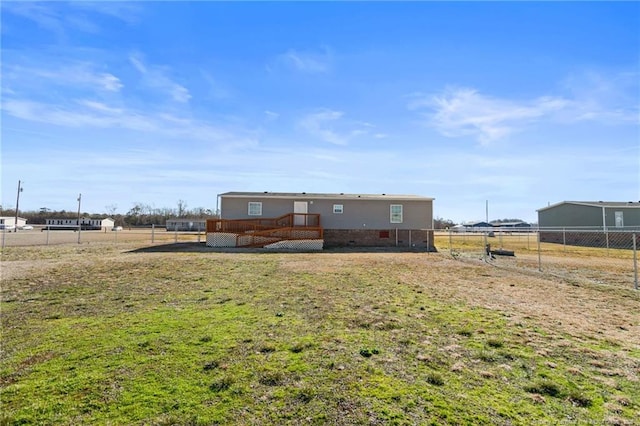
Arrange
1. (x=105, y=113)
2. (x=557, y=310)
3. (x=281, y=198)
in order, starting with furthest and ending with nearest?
(x=281, y=198) → (x=105, y=113) → (x=557, y=310)

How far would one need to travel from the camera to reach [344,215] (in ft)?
70.0

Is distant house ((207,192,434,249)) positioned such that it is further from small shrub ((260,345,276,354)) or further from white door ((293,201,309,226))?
small shrub ((260,345,276,354))

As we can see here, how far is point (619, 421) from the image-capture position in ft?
7.72

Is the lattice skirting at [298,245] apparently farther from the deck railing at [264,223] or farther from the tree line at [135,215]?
the tree line at [135,215]

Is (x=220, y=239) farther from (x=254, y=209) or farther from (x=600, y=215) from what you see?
(x=600, y=215)

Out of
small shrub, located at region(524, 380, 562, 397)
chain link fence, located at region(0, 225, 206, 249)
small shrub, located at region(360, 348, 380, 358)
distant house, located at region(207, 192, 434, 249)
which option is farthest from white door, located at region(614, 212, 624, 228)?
chain link fence, located at region(0, 225, 206, 249)

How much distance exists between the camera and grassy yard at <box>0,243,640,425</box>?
2.47 metres

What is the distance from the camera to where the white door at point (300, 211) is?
68.2 ft

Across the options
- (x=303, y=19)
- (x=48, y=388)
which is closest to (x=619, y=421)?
(x=48, y=388)

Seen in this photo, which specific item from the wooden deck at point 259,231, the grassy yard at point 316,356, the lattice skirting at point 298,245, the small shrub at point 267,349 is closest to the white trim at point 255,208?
the wooden deck at point 259,231

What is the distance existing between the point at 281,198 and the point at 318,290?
14162 millimetres

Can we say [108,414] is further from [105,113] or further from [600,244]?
[600,244]

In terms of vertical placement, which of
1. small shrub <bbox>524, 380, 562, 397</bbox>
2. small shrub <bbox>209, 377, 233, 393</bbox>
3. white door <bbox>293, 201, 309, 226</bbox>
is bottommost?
small shrub <bbox>209, 377, 233, 393</bbox>

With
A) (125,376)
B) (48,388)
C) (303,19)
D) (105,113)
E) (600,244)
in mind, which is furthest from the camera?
(600,244)
